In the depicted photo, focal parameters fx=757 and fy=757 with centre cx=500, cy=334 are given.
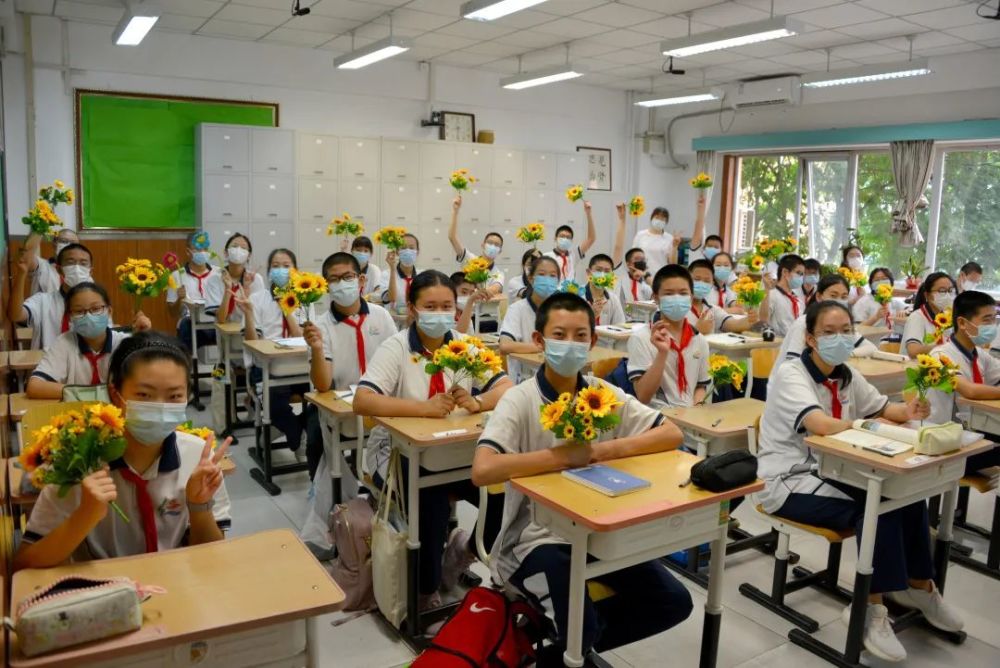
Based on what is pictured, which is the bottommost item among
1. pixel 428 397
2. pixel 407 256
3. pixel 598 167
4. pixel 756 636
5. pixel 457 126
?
pixel 756 636

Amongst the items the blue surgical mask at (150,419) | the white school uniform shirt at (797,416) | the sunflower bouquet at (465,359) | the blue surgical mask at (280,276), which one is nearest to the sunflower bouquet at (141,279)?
the blue surgical mask at (280,276)

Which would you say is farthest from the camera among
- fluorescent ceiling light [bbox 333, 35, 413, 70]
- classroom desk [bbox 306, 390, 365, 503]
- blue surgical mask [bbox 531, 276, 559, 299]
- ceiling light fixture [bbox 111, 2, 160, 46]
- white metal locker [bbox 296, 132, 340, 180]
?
white metal locker [bbox 296, 132, 340, 180]

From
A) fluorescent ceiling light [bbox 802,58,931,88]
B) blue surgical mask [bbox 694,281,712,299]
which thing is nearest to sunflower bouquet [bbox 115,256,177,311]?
blue surgical mask [bbox 694,281,712,299]

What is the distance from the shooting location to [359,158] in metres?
9.75

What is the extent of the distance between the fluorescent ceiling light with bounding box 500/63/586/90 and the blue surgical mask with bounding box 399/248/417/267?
9.44 ft

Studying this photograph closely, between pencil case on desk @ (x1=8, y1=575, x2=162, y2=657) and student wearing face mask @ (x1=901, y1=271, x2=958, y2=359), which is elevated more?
student wearing face mask @ (x1=901, y1=271, x2=958, y2=359)

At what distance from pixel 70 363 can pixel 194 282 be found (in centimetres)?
381

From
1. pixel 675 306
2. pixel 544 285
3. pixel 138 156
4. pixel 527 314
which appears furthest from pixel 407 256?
pixel 675 306

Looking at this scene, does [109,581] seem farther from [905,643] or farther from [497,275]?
[497,275]

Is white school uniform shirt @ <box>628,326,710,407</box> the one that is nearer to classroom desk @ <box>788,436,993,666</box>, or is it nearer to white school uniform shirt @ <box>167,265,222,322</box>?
classroom desk @ <box>788,436,993,666</box>

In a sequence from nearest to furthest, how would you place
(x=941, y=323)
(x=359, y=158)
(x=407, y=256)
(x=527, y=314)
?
1. (x=941, y=323)
2. (x=527, y=314)
3. (x=407, y=256)
4. (x=359, y=158)

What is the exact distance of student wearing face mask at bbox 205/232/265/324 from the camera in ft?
20.3

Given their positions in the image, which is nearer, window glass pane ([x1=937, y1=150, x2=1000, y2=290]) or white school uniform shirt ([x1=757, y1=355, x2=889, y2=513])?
white school uniform shirt ([x1=757, y1=355, x2=889, y2=513])

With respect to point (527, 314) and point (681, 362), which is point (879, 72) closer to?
point (527, 314)
